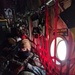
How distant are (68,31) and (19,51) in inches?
83.2

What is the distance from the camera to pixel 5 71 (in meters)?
6.22

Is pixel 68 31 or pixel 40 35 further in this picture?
pixel 40 35

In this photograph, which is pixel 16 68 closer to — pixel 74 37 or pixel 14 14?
pixel 74 37

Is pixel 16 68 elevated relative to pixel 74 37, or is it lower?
lower

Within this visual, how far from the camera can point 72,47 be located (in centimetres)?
512

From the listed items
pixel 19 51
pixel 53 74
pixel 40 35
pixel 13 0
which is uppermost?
pixel 13 0

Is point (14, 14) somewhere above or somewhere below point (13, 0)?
below

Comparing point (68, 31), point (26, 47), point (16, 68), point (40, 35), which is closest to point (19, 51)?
point (26, 47)

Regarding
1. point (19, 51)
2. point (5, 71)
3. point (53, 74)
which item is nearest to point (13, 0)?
point (19, 51)

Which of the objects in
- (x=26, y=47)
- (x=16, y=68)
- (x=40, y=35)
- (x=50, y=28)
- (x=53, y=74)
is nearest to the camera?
(x=53, y=74)

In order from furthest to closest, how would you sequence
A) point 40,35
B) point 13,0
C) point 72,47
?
1. point 13,0
2. point 40,35
3. point 72,47

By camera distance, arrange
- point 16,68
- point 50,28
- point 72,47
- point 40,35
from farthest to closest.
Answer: point 40,35, point 50,28, point 16,68, point 72,47

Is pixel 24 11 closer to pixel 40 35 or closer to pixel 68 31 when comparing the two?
pixel 40 35

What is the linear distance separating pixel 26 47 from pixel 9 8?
4.01 meters
